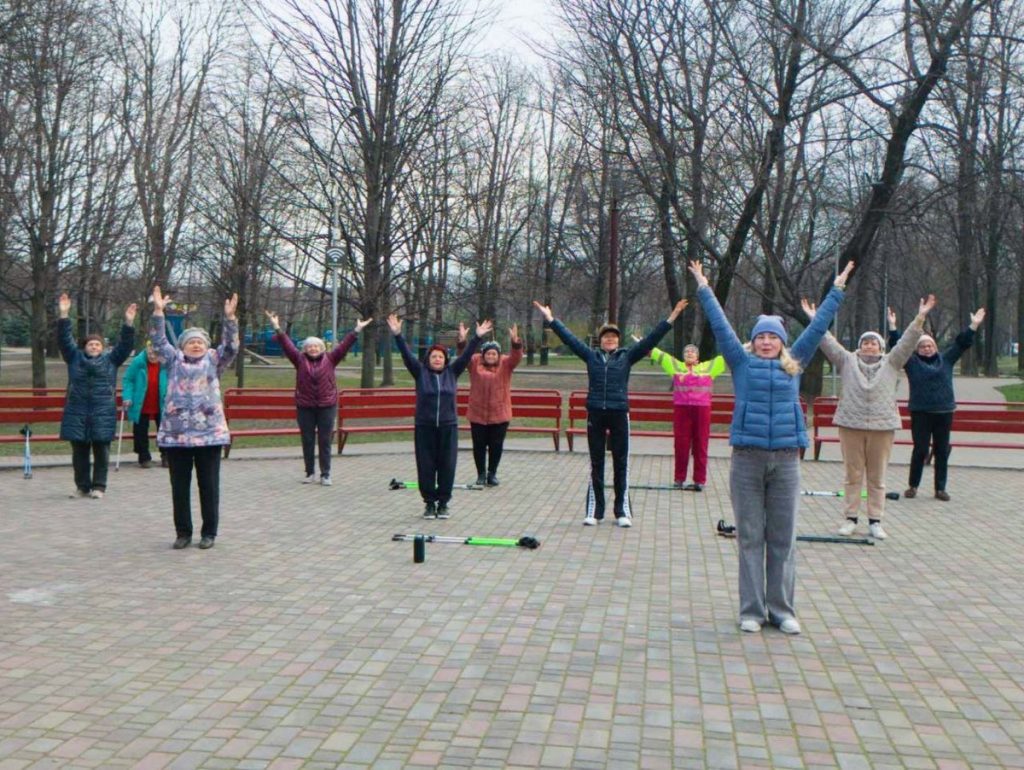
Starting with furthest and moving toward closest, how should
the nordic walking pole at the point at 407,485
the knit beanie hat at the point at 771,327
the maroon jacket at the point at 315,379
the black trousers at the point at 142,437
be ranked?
1. the black trousers at the point at 142,437
2. the maroon jacket at the point at 315,379
3. the nordic walking pole at the point at 407,485
4. the knit beanie hat at the point at 771,327

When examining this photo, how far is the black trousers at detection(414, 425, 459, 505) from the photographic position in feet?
35.8

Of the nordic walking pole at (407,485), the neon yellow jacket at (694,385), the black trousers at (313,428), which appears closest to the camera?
the nordic walking pole at (407,485)

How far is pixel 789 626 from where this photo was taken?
6641 mm

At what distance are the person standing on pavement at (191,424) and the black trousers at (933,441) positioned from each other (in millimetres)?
7821

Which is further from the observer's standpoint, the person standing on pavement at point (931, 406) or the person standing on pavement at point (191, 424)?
the person standing on pavement at point (931, 406)

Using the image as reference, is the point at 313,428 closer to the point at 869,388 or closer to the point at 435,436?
the point at 435,436

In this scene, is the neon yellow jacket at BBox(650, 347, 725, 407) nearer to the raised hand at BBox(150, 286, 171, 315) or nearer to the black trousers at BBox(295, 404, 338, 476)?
the black trousers at BBox(295, 404, 338, 476)

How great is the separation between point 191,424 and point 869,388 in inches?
229

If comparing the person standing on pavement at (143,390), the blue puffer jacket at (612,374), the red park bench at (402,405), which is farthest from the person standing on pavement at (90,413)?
the red park bench at (402,405)

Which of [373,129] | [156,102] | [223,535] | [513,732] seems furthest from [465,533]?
[156,102]

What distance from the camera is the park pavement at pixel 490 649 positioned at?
15.7 feet

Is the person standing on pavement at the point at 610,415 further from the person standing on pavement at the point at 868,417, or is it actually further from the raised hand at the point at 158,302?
the raised hand at the point at 158,302

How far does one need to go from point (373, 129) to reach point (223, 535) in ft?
46.4

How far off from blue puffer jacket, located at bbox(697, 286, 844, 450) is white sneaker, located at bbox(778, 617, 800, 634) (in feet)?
3.28
